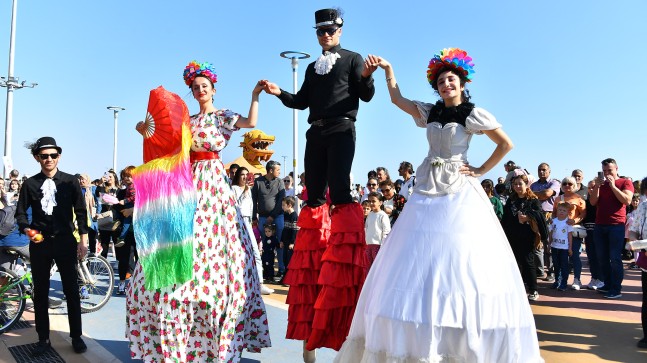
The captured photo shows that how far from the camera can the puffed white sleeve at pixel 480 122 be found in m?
3.13

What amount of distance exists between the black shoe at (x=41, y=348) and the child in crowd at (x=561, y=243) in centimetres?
691

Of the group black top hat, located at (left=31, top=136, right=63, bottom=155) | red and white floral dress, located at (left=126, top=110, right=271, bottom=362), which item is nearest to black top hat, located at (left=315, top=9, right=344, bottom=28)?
red and white floral dress, located at (left=126, top=110, right=271, bottom=362)

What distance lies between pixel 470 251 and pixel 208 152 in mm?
1994

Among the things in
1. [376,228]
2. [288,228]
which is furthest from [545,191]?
[288,228]

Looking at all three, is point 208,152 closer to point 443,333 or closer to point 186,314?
point 186,314

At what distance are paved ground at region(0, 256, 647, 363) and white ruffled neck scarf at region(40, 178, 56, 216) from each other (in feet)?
4.20

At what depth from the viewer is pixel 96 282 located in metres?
6.64

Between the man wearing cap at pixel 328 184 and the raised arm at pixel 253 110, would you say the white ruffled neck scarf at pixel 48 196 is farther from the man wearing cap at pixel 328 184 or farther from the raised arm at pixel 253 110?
the man wearing cap at pixel 328 184

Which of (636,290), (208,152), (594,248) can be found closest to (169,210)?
(208,152)

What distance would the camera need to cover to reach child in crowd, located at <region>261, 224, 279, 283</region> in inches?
Result: 343

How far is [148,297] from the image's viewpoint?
3.48m

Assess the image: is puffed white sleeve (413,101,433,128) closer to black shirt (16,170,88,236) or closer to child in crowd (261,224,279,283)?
black shirt (16,170,88,236)

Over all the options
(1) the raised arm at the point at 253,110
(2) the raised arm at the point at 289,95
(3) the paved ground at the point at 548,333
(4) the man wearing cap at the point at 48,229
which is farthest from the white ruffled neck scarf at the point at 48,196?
(2) the raised arm at the point at 289,95

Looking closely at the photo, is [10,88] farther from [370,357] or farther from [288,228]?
[370,357]
